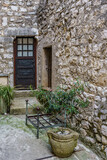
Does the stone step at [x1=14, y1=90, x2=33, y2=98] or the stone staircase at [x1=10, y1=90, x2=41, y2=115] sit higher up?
the stone step at [x1=14, y1=90, x2=33, y2=98]

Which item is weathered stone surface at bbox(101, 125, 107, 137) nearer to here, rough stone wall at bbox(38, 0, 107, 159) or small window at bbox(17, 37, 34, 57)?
rough stone wall at bbox(38, 0, 107, 159)

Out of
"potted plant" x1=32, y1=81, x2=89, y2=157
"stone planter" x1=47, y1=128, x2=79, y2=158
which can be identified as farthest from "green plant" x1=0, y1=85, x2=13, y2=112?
"stone planter" x1=47, y1=128, x2=79, y2=158

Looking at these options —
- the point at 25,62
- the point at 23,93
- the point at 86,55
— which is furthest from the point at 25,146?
the point at 25,62

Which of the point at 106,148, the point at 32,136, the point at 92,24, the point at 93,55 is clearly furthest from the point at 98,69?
the point at 32,136

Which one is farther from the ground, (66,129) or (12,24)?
(12,24)

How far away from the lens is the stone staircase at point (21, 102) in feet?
15.3

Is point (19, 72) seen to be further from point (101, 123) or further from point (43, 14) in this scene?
point (101, 123)

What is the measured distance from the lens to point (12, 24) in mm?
5836

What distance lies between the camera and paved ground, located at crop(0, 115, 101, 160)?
2682mm

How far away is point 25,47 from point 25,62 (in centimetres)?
54

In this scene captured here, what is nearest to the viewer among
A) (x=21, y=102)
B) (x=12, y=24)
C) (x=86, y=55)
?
(x=86, y=55)

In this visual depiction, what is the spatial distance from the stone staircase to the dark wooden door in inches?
14.5

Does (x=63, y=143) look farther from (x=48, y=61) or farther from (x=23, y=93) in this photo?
(x=23, y=93)

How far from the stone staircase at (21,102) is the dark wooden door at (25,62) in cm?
37
